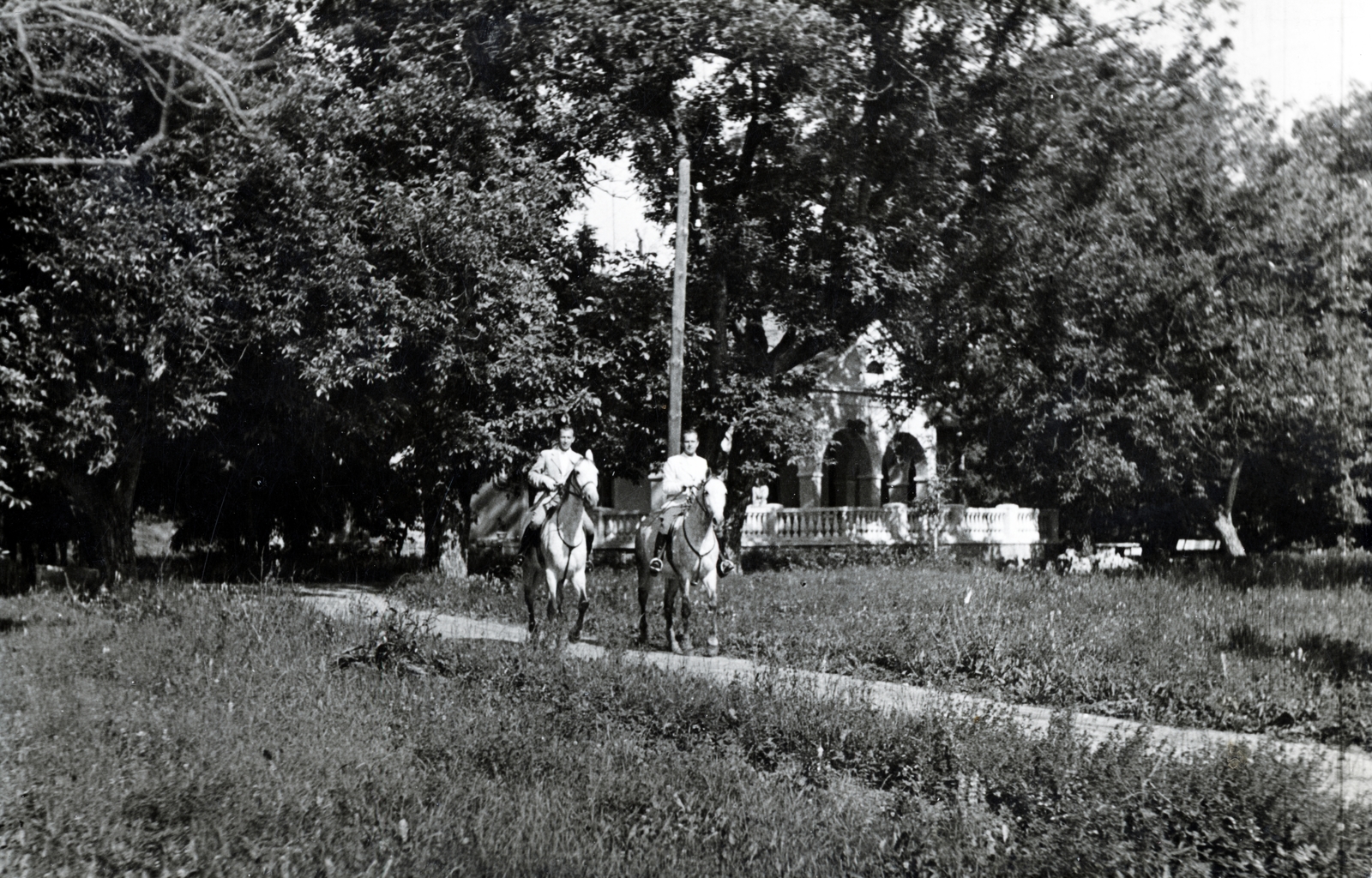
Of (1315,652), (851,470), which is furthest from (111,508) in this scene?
(851,470)

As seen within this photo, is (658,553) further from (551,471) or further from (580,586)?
(551,471)

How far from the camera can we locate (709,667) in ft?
39.2

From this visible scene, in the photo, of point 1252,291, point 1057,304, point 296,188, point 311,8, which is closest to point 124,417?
point 296,188

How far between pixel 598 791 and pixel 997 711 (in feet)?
11.3

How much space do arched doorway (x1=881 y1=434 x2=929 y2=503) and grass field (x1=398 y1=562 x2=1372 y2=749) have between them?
57.8 ft

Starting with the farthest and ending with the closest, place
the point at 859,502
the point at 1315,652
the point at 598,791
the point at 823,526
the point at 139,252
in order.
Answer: the point at 859,502, the point at 823,526, the point at 139,252, the point at 1315,652, the point at 598,791

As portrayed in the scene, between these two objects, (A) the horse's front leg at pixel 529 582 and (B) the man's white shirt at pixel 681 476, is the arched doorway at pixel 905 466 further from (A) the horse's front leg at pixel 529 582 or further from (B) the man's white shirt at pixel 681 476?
(A) the horse's front leg at pixel 529 582

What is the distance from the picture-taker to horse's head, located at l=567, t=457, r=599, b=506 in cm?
1327

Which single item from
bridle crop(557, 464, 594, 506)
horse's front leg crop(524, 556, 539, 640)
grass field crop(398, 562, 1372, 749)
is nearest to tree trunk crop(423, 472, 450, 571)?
grass field crop(398, 562, 1372, 749)

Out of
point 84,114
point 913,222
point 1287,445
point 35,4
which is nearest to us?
point 35,4

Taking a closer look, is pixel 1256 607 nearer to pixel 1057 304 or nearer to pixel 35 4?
pixel 1057 304

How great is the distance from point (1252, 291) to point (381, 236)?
16423 millimetres

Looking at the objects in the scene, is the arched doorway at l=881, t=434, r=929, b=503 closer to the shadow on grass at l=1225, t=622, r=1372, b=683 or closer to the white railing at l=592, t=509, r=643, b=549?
the white railing at l=592, t=509, r=643, b=549

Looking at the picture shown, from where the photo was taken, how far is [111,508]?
67.8 ft
